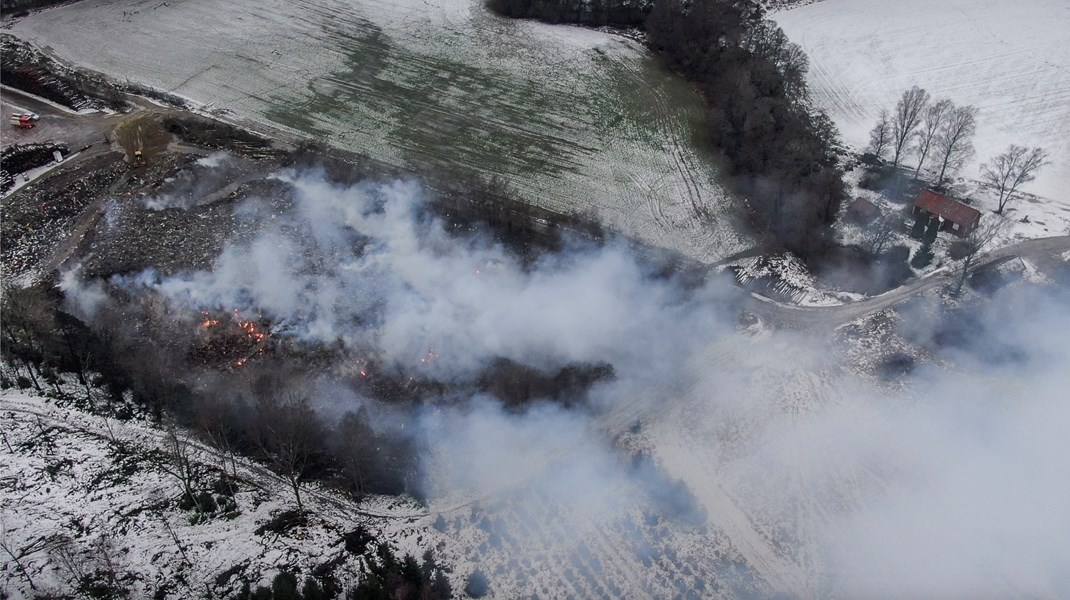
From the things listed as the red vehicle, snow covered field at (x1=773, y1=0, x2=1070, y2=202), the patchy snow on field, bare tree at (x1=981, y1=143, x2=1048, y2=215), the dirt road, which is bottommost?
the patchy snow on field

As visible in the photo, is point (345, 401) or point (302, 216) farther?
point (302, 216)

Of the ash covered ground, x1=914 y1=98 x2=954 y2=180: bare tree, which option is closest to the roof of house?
the ash covered ground

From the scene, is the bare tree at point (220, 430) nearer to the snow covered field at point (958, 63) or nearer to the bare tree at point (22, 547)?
the bare tree at point (22, 547)

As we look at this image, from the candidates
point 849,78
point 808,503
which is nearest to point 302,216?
point 808,503

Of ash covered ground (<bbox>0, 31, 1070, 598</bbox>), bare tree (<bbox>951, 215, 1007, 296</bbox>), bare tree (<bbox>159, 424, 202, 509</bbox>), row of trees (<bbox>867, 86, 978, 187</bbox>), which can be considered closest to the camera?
ash covered ground (<bbox>0, 31, 1070, 598</bbox>)

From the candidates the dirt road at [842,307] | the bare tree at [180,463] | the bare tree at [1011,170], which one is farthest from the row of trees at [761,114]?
the bare tree at [180,463]

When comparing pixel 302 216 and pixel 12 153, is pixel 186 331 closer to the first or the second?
pixel 302 216

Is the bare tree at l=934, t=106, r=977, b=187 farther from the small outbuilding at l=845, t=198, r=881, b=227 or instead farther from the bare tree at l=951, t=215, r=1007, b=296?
the small outbuilding at l=845, t=198, r=881, b=227
